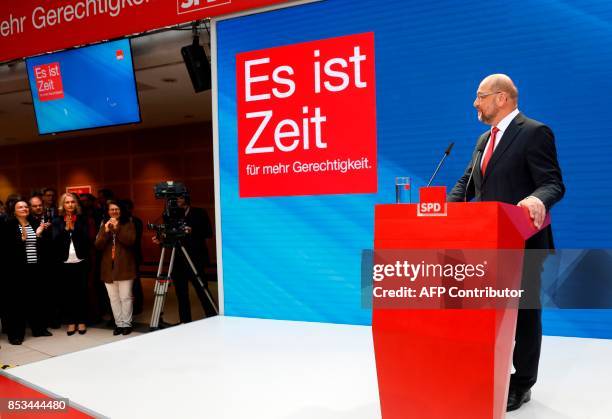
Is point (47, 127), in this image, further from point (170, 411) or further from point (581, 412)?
point (581, 412)

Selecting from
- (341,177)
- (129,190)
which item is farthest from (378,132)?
(129,190)

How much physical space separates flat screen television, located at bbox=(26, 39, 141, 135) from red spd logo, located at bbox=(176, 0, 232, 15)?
61 cm

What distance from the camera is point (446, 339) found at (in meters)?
1.51

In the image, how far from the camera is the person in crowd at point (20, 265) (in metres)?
4.69

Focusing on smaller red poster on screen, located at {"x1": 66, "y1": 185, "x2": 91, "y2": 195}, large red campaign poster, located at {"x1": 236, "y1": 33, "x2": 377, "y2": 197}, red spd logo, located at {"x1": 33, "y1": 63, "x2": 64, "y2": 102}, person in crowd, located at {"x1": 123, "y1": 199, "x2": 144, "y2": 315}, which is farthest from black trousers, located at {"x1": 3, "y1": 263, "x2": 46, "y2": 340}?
smaller red poster on screen, located at {"x1": 66, "y1": 185, "x2": 91, "y2": 195}

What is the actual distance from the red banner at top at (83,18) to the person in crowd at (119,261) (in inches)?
62.2

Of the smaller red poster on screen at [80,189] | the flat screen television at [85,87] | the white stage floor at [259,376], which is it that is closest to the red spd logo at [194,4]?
the flat screen television at [85,87]

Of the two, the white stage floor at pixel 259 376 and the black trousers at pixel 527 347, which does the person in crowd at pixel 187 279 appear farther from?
the black trousers at pixel 527 347

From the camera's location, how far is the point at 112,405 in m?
2.25

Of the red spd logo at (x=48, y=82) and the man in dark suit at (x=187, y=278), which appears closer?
the man in dark suit at (x=187, y=278)

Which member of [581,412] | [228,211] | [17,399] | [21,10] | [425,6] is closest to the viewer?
[581,412]

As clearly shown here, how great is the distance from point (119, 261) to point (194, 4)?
7.70 ft

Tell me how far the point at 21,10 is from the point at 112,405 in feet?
14.9

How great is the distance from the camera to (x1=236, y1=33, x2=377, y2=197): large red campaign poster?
365cm
